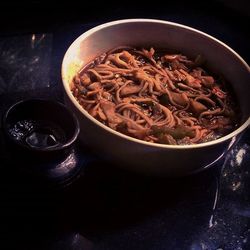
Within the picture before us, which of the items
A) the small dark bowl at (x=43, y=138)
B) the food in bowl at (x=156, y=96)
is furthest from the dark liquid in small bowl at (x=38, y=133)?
the food in bowl at (x=156, y=96)

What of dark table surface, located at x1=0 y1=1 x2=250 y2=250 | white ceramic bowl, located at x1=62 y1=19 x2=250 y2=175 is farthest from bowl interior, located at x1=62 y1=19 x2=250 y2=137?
dark table surface, located at x1=0 y1=1 x2=250 y2=250

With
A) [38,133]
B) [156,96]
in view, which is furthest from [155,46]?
[38,133]

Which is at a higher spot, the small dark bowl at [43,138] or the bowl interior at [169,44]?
the bowl interior at [169,44]

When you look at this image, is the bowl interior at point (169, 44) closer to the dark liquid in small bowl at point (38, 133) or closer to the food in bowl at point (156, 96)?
the food in bowl at point (156, 96)

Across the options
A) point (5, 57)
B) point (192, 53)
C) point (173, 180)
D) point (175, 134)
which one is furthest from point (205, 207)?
point (5, 57)

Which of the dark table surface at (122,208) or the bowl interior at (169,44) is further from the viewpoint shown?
the bowl interior at (169,44)
